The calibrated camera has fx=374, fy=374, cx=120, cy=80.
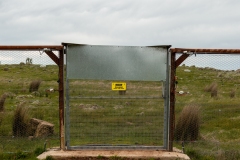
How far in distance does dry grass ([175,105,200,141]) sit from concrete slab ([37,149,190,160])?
1.43 m

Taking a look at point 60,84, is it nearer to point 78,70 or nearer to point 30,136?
point 78,70

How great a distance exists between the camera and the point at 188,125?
10.1 metres

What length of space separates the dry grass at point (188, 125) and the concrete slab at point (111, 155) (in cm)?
143

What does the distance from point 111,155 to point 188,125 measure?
2698 mm

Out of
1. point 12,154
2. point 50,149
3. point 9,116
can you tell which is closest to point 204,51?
point 50,149

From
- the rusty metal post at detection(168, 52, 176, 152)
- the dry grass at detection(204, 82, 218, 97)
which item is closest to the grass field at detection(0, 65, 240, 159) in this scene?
the rusty metal post at detection(168, 52, 176, 152)

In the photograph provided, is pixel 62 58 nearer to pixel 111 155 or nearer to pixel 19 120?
pixel 111 155

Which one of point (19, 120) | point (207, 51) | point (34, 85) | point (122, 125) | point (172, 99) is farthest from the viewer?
point (34, 85)

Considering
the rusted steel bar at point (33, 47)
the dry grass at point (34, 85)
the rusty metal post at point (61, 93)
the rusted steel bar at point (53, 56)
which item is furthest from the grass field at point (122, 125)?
the rusted steel bar at point (33, 47)

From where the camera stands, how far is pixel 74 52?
28.7 ft

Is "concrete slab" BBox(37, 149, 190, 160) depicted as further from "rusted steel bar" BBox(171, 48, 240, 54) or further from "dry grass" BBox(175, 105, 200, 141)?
"rusted steel bar" BBox(171, 48, 240, 54)

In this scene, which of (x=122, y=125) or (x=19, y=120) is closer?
(x=19, y=120)

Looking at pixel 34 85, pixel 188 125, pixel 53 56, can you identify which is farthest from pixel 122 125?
pixel 34 85

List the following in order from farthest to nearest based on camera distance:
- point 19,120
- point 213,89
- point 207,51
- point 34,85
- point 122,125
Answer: point 213,89 → point 34,85 → point 122,125 → point 19,120 → point 207,51
